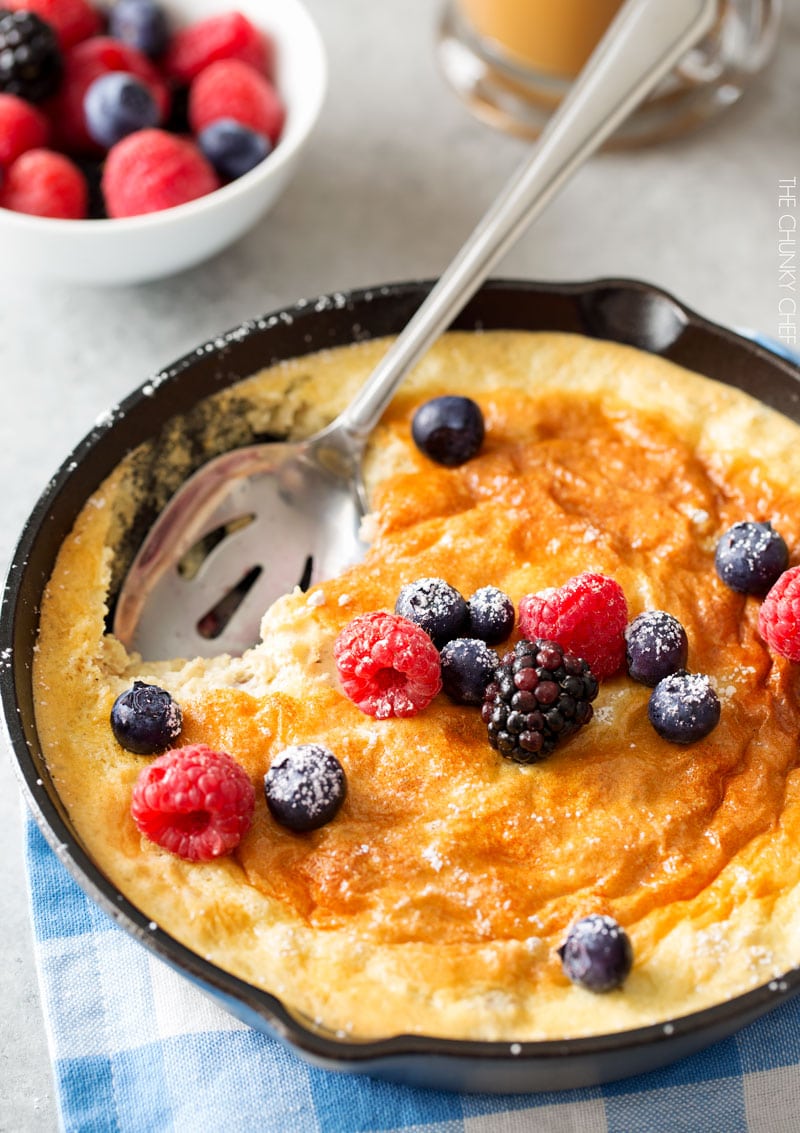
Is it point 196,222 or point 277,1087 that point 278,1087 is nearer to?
point 277,1087

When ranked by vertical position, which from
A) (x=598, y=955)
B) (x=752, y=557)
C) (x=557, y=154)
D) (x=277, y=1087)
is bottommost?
(x=277, y=1087)

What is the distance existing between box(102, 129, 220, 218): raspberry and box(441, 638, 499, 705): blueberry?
1592mm

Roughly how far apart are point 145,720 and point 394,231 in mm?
2101

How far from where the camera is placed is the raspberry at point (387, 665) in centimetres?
242

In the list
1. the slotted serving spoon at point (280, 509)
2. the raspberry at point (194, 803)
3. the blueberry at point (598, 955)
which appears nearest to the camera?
the blueberry at point (598, 955)

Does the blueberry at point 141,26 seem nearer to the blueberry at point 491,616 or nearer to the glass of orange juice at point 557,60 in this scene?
the glass of orange juice at point 557,60

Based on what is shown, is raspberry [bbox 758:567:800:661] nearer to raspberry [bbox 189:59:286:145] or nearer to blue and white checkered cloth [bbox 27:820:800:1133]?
blue and white checkered cloth [bbox 27:820:800:1133]

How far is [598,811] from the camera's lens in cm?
242

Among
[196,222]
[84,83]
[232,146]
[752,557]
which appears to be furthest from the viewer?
[84,83]

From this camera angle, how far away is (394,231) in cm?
401

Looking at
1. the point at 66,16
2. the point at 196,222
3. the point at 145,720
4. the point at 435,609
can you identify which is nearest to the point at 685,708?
the point at 435,609

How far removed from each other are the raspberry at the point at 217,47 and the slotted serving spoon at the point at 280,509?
42.8 inches

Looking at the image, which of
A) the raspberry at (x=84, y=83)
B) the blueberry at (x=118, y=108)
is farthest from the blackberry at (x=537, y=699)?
the raspberry at (x=84, y=83)

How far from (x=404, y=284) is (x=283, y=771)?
1264mm
